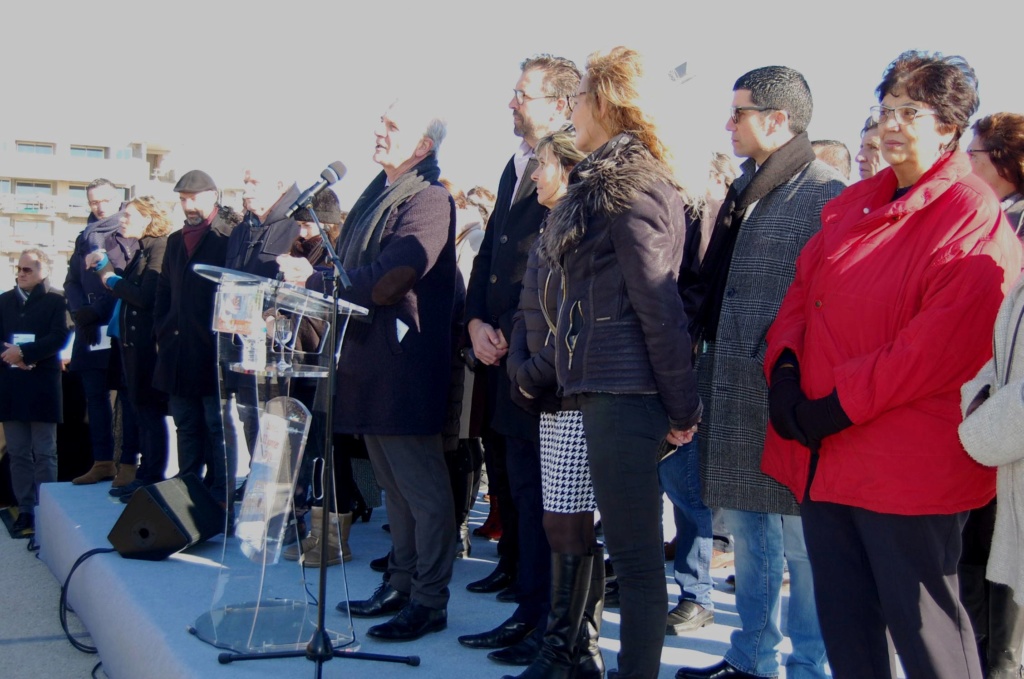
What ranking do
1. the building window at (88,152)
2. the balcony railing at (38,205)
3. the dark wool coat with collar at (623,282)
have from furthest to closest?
the building window at (88,152) → the balcony railing at (38,205) → the dark wool coat with collar at (623,282)

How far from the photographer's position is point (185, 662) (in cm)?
287

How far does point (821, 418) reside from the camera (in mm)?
2225

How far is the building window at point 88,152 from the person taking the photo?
66000mm

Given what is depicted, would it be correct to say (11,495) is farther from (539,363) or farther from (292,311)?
(539,363)

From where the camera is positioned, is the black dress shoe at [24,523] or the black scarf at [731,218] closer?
the black scarf at [731,218]

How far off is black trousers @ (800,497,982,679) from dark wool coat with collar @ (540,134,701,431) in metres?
0.50

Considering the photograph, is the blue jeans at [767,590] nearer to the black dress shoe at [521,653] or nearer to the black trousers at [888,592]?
the black trousers at [888,592]

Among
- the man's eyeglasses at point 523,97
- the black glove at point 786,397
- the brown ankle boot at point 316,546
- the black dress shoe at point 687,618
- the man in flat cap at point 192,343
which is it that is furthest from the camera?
the man in flat cap at point 192,343

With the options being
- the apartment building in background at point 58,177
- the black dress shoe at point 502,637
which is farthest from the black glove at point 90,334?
the apartment building in background at point 58,177

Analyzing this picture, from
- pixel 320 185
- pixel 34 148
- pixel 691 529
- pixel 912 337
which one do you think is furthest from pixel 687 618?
pixel 34 148

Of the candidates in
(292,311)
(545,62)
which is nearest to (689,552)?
(292,311)

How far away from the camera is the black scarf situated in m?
2.95

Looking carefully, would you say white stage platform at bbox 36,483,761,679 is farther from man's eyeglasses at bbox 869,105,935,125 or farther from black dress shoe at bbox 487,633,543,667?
man's eyeglasses at bbox 869,105,935,125

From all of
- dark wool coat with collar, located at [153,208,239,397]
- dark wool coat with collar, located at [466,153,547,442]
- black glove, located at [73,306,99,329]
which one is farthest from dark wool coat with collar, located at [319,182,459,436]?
black glove, located at [73,306,99,329]
